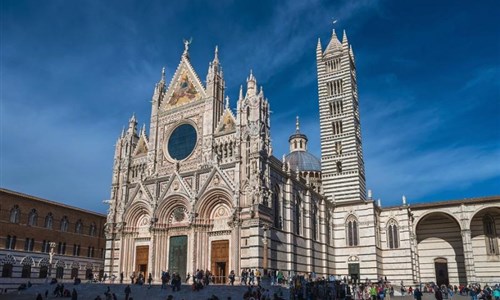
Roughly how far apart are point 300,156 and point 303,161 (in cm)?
147

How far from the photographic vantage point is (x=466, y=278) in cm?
4244

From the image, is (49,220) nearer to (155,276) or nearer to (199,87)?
(155,276)

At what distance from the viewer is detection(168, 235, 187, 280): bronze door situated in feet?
105

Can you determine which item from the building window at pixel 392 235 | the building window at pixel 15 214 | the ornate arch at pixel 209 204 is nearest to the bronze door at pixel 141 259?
the ornate arch at pixel 209 204

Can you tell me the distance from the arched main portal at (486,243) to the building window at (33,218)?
4265 cm

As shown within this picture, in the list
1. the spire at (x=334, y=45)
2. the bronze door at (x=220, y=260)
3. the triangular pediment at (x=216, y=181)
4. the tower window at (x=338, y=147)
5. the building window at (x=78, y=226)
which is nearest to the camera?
the bronze door at (x=220, y=260)

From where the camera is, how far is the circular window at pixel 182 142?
3537 centimetres

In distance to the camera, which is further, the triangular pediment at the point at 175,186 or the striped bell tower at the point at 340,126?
the striped bell tower at the point at 340,126

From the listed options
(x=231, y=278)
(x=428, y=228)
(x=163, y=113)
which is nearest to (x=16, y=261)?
(x=163, y=113)

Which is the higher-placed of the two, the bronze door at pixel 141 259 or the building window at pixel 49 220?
the building window at pixel 49 220

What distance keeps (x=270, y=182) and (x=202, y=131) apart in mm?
7823

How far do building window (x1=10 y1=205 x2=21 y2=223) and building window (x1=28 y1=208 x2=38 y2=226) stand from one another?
4.12 ft

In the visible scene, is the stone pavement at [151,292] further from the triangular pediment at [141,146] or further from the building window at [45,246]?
the triangular pediment at [141,146]

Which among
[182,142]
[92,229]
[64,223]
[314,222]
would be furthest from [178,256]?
[92,229]
